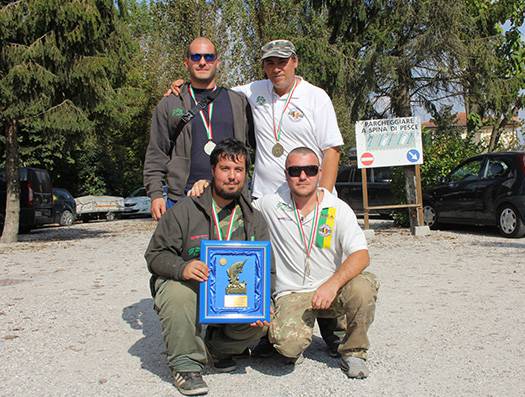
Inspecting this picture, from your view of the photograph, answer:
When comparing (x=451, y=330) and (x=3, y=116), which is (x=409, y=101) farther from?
(x=451, y=330)

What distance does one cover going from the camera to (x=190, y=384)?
3699 millimetres

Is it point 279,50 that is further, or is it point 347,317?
point 279,50

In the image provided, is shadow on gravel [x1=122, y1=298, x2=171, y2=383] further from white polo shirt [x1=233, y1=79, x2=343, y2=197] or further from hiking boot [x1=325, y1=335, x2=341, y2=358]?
white polo shirt [x1=233, y1=79, x2=343, y2=197]

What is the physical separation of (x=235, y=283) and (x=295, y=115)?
1365 mm

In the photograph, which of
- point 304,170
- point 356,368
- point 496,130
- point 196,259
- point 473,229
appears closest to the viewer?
point 196,259

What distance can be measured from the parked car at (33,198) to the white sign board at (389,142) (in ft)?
30.9

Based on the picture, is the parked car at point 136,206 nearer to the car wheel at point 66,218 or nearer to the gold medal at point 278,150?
the car wheel at point 66,218

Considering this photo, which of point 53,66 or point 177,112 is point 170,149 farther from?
point 53,66

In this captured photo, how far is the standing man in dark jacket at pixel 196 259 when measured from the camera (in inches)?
147

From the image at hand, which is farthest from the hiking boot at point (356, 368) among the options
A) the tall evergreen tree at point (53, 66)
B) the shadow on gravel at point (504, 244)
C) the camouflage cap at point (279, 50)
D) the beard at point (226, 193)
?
the tall evergreen tree at point (53, 66)

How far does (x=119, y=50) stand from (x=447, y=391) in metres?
12.6

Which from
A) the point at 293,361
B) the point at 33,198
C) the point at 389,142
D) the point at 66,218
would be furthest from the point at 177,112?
the point at 66,218

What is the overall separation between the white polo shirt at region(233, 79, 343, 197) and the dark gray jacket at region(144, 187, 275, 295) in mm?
553

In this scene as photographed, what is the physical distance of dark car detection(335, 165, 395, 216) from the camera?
17453mm
